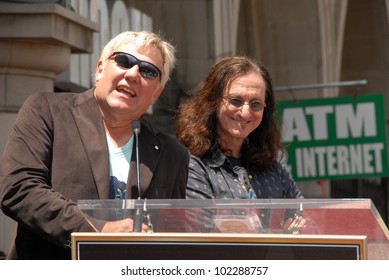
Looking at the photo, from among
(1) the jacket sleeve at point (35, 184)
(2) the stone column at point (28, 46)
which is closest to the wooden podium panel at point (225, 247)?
(1) the jacket sleeve at point (35, 184)

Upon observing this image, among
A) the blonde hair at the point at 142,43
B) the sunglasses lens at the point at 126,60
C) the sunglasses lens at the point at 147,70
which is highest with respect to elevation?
the blonde hair at the point at 142,43

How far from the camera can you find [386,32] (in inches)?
1277

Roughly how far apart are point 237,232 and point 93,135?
0.96 metres

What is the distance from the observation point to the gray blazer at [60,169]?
3885 millimetres

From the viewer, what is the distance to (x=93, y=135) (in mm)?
4230

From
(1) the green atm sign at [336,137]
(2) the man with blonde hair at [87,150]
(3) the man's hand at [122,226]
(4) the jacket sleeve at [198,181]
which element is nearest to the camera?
(3) the man's hand at [122,226]

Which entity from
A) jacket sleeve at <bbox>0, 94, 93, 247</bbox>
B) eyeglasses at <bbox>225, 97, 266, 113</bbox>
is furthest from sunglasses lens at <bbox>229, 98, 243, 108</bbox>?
jacket sleeve at <bbox>0, 94, 93, 247</bbox>

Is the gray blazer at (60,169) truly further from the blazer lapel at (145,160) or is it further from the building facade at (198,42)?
the building facade at (198,42)

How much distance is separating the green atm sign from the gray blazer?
54.8ft

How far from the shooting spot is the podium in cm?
337

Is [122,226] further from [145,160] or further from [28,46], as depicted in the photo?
[28,46]

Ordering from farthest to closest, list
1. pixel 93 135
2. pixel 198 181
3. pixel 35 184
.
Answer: pixel 198 181
pixel 93 135
pixel 35 184

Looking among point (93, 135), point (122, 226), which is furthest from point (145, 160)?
point (122, 226)

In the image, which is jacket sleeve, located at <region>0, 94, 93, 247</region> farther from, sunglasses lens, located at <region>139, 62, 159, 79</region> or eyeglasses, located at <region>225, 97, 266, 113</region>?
eyeglasses, located at <region>225, 97, 266, 113</region>
